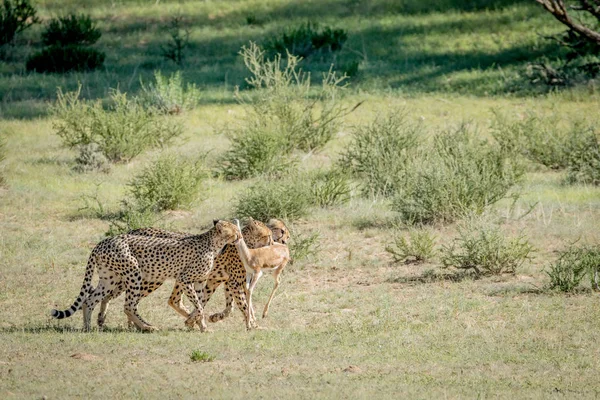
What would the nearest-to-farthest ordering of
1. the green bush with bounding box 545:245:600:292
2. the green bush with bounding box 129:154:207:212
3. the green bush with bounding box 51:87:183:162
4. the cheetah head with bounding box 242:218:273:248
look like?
the cheetah head with bounding box 242:218:273:248 < the green bush with bounding box 545:245:600:292 < the green bush with bounding box 129:154:207:212 < the green bush with bounding box 51:87:183:162

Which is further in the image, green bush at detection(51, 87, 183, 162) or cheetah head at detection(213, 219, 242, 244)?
green bush at detection(51, 87, 183, 162)

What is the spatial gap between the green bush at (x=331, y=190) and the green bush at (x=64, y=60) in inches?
409

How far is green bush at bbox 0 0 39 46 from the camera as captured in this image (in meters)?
26.7

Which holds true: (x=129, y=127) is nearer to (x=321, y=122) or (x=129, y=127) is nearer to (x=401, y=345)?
(x=321, y=122)

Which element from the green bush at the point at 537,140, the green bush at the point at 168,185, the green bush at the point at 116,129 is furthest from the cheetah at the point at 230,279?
the green bush at the point at 537,140

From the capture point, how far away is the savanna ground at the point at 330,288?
8.57 meters

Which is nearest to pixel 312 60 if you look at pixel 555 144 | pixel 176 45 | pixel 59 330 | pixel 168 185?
pixel 176 45

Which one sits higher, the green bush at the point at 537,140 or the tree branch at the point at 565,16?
the tree branch at the point at 565,16

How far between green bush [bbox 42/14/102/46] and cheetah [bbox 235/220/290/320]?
17.3 meters

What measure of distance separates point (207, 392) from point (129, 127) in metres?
11.1

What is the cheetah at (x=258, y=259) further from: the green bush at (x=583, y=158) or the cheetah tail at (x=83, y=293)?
the green bush at (x=583, y=158)

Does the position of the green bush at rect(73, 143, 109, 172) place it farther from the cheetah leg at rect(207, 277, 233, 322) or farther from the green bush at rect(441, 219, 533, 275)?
the cheetah leg at rect(207, 277, 233, 322)

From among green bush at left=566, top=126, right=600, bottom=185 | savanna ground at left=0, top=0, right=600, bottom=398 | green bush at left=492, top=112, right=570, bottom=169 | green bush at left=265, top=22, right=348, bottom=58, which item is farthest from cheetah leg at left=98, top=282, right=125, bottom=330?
green bush at left=265, top=22, right=348, bottom=58

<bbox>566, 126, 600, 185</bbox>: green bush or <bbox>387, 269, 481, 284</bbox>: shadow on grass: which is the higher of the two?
<bbox>387, 269, 481, 284</bbox>: shadow on grass
